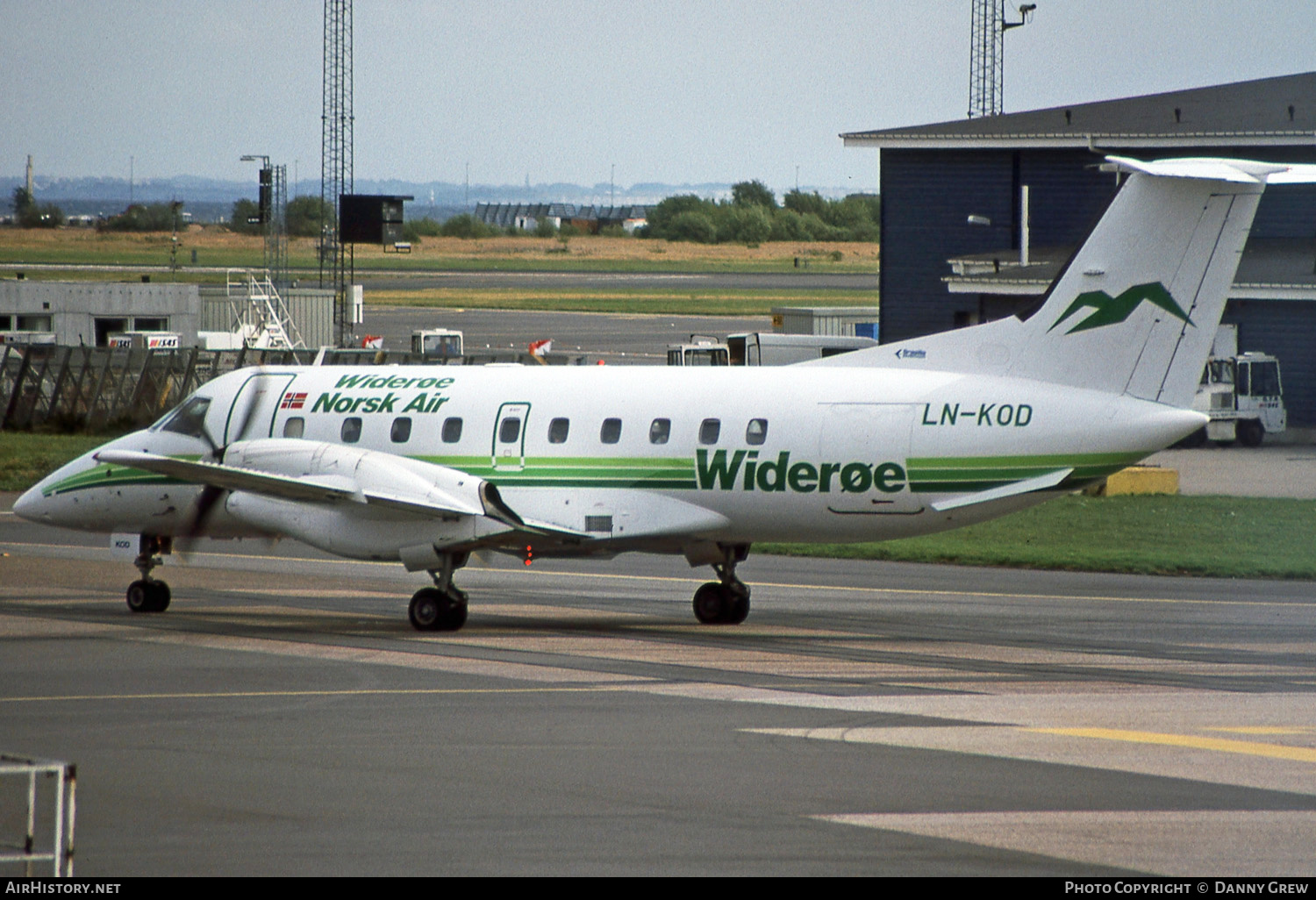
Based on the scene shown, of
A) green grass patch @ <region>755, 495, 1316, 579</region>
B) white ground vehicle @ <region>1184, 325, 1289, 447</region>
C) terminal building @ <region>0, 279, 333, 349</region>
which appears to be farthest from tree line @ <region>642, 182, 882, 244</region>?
green grass patch @ <region>755, 495, 1316, 579</region>

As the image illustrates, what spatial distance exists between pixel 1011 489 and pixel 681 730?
647 centimetres

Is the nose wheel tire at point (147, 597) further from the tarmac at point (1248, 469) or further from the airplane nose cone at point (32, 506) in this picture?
the tarmac at point (1248, 469)

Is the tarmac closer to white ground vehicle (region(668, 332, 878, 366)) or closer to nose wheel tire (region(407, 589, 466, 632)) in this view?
white ground vehicle (region(668, 332, 878, 366))

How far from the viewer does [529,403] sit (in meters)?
21.0

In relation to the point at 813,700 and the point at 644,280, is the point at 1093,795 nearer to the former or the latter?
the point at 813,700

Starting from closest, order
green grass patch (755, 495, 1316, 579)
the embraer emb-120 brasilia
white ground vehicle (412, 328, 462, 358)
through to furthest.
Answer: the embraer emb-120 brasilia < green grass patch (755, 495, 1316, 579) < white ground vehicle (412, 328, 462, 358)

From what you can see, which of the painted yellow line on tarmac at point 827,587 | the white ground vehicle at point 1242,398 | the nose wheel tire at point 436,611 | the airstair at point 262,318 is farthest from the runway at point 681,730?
the airstair at point 262,318

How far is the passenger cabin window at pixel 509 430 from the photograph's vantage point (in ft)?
68.7

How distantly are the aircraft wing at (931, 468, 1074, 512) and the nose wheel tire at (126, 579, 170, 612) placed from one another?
10.6 m

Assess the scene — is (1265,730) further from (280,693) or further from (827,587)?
(827,587)

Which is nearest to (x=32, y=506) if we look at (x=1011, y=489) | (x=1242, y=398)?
(x=1011, y=489)

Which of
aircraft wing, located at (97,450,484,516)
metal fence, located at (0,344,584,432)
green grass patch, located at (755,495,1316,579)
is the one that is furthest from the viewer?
metal fence, located at (0,344,584,432)

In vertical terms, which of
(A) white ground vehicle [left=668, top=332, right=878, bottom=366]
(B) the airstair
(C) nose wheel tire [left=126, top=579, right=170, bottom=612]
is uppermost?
(B) the airstair

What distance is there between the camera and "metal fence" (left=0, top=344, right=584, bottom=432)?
45812mm
